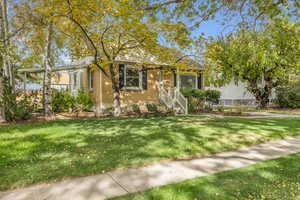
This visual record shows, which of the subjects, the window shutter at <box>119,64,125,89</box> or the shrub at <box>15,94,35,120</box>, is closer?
the shrub at <box>15,94,35,120</box>

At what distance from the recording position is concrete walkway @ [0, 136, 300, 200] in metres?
2.51

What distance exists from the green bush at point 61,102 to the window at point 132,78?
11.0 feet

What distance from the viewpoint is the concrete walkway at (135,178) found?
2512 mm

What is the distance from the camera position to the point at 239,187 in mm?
2625

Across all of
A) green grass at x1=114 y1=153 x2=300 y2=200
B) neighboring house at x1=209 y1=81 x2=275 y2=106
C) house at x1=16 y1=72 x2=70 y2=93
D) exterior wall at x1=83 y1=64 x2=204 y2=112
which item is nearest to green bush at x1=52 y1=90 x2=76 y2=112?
house at x1=16 y1=72 x2=70 y2=93

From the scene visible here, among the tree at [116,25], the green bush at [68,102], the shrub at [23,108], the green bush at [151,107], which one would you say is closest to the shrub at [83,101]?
the green bush at [68,102]

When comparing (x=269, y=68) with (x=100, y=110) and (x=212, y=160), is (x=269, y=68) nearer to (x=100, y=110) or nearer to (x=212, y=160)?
(x=100, y=110)

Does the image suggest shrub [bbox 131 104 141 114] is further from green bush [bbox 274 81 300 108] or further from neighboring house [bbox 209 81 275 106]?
neighboring house [bbox 209 81 275 106]

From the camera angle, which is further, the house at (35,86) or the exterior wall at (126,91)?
the exterior wall at (126,91)

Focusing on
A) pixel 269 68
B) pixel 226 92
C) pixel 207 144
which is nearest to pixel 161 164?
pixel 207 144

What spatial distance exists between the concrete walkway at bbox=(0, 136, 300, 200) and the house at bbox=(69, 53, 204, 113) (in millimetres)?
7360

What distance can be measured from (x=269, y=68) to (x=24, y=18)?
15345 millimetres

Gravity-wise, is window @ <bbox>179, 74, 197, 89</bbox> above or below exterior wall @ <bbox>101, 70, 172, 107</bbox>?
above

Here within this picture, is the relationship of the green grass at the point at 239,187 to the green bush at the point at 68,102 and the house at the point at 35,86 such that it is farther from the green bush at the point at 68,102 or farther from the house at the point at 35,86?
the house at the point at 35,86
